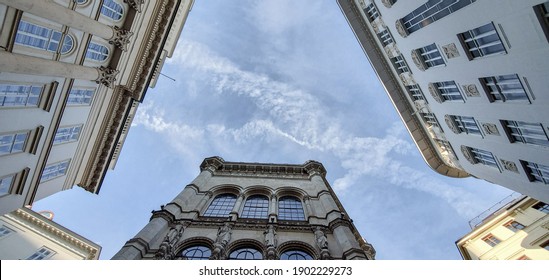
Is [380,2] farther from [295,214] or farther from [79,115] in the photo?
[79,115]

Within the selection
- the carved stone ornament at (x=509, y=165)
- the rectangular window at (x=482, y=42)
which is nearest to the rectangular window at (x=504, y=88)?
the rectangular window at (x=482, y=42)

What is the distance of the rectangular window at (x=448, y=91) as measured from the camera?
2124 cm

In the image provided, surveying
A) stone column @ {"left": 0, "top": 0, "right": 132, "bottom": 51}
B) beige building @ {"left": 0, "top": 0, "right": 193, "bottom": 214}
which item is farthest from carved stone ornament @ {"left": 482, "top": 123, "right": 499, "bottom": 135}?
stone column @ {"left": 0, "top": 0, "right": 132, "bottom": 51}

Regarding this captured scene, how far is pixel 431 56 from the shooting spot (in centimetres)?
2192

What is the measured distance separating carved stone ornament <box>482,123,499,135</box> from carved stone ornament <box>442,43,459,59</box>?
5.52m

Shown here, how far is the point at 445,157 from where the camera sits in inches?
1254

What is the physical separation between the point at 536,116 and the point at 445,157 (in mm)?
17898

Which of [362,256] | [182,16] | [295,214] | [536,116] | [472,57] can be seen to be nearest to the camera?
[536,116]

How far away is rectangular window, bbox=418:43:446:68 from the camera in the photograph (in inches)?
817

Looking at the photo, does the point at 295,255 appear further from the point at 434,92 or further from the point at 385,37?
the point at 385,37

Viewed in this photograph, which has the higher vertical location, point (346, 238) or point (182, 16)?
point (182, 16)

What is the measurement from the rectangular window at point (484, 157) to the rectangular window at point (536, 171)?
10.7 ft

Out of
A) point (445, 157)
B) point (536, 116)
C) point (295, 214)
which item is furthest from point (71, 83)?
point (445, 157)

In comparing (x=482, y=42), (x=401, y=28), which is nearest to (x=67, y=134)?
(x=401, y=28)
